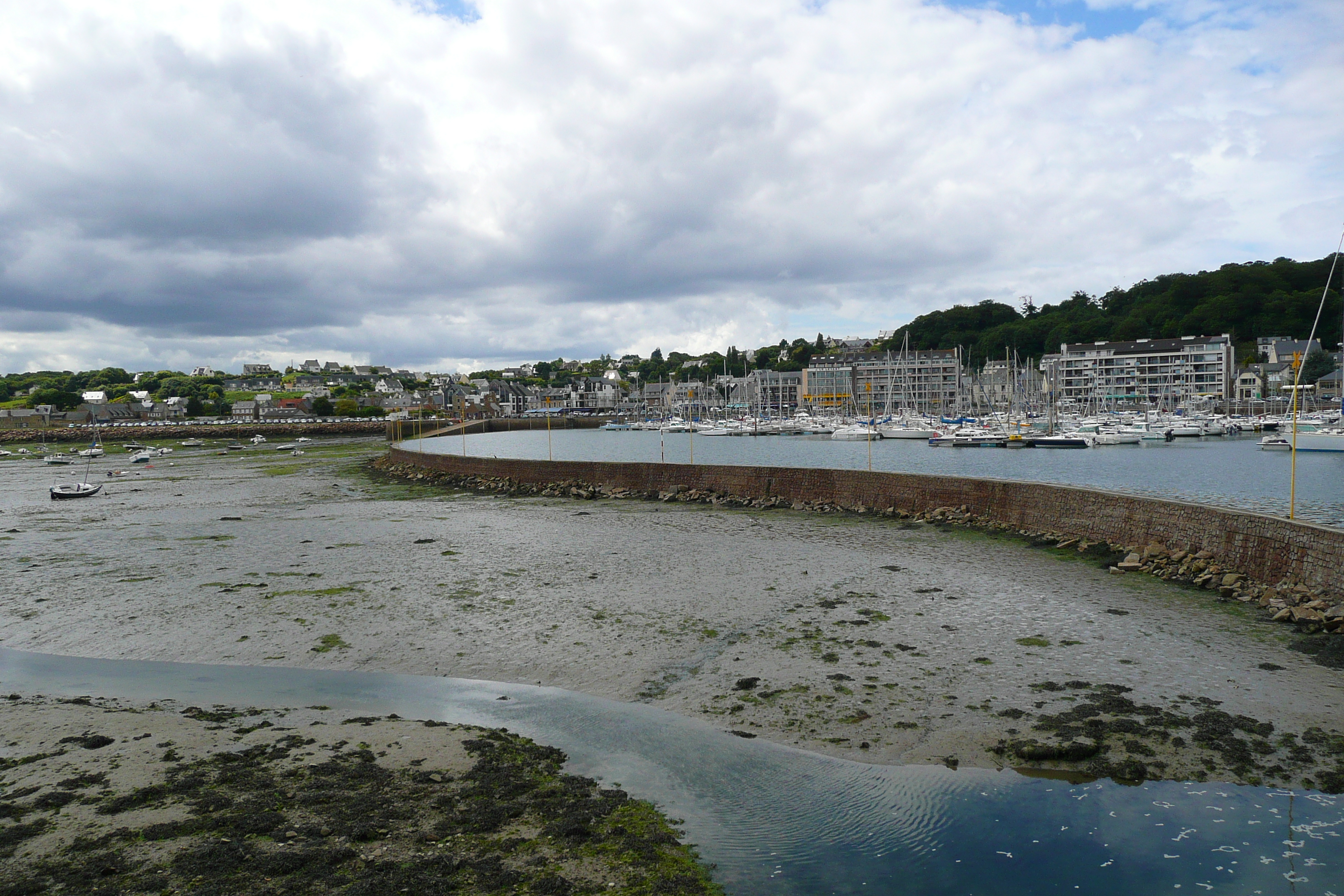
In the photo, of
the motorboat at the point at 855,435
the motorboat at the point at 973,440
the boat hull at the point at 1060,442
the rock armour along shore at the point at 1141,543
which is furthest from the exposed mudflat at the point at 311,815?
the motorboat at the point at 855,435

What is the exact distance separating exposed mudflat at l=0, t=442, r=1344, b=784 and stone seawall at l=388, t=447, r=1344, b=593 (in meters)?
1.14

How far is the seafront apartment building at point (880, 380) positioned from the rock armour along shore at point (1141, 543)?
107991 mm

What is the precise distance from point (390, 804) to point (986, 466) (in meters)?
43.9

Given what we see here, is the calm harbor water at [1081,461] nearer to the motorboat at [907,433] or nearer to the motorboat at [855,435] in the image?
the motorboat at [907,433]

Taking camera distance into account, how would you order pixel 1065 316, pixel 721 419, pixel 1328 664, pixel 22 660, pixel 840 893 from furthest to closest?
pixel 1065 316 → pixel 721 419 → pixel 22 660 → pixel 1328 664 → pixel 840 893

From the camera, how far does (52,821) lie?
18.4ft

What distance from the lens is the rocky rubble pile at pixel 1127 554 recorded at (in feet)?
34.6

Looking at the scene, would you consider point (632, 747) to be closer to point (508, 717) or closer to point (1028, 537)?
point (508, 717)

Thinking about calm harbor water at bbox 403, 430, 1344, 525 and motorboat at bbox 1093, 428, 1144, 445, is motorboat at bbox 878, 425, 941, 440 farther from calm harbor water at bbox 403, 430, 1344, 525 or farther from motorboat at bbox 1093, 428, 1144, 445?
motorboat at bbox 1093, 428, 1144, 445

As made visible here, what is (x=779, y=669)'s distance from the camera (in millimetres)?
9578

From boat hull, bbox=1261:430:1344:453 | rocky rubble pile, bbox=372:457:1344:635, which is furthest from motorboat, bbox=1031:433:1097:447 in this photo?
rocky rubble pile, bbox=372:457:1344:635

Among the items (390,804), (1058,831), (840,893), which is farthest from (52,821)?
(1058,831)

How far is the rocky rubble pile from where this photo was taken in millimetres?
10531

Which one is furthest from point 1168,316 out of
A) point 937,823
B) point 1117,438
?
point 937,823
